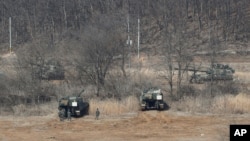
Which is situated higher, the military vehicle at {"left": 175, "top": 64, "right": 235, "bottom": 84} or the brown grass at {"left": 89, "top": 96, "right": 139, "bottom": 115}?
the military vehicle at {"left": 175, "top": 64, "right": 235, "bottom": 84}

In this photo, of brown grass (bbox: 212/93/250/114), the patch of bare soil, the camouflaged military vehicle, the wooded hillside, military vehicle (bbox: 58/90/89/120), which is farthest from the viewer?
the camouflaged military vehicle

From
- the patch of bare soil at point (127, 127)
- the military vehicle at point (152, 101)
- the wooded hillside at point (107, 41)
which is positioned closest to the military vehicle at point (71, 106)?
the patch of bare soil at point (127, 127)

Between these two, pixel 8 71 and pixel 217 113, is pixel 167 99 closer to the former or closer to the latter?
pixel 217 113

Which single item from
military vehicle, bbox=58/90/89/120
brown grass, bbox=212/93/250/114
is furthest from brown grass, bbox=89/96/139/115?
brown grass, bbox=212/93/250/114

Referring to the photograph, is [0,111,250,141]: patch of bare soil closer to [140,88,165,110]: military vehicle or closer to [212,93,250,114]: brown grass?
[140,88,165,110]: military vehicle

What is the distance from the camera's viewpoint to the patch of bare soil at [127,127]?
17250mm

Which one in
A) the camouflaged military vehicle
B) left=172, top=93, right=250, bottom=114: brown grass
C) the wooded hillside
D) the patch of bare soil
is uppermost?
the wooded hillside

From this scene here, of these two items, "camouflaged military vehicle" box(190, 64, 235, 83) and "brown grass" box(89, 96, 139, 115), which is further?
"camouflaged military vehicle" box(190, 64, 235, 83)

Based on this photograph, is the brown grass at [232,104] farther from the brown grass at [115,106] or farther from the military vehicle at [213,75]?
the brown grass at [115,106]

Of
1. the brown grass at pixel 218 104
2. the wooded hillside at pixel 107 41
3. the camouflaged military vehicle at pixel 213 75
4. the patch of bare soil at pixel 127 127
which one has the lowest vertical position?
the patch of bare soil at pixel 127 127

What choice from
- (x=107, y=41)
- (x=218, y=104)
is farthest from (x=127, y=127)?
(x=107, y=41)

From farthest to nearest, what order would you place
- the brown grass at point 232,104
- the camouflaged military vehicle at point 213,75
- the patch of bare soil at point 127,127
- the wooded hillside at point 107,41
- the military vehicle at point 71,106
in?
the camouflaged military vehicle at point 213,75 < the wooded hillside at point 107,41 < the brown grass at point 232,104 < the military vehicle at point 71,106 < the patch of bare soil at point 127,127

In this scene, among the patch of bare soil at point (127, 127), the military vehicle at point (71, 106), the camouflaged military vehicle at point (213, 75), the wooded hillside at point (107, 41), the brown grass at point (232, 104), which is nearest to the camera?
the patch of bare soil at point (127, 127)

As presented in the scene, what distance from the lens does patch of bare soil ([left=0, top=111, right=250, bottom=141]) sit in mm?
17250
